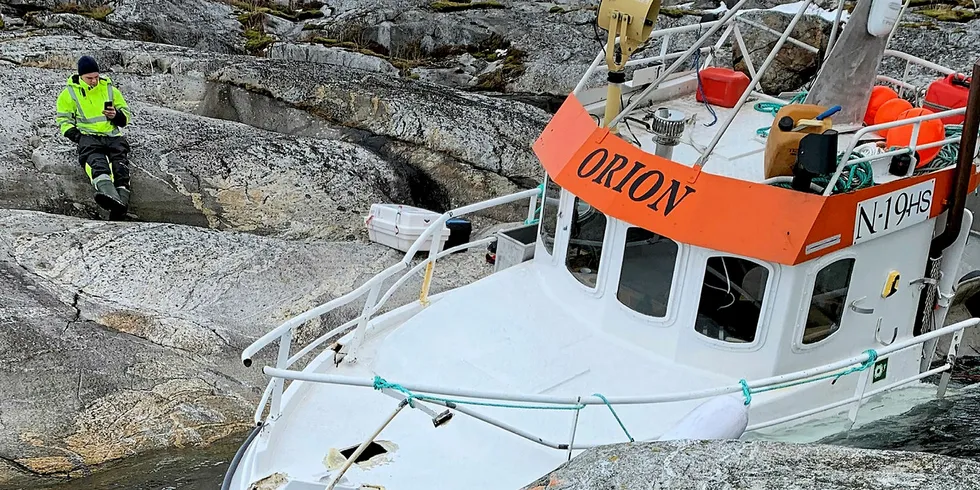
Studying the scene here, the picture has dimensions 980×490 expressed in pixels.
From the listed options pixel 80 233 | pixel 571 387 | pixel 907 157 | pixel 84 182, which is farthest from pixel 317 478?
pixel 84 182

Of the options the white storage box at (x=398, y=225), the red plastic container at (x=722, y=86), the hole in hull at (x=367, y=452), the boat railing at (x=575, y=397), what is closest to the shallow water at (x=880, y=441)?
the boat railing at (x=575, y=397)

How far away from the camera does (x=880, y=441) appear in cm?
667

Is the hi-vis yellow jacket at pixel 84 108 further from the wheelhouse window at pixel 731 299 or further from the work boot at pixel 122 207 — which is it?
Answer: the wheelhouse window at pixel 731 299

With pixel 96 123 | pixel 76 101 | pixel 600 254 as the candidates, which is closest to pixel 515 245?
pixel 600 254

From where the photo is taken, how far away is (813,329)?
600 centimetres

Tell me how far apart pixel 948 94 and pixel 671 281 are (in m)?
3.53

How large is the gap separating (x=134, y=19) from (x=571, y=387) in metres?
14.0

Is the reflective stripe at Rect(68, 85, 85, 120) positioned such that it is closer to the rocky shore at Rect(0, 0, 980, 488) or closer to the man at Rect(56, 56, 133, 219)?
the man at Rect(56, 56, 133, 219)

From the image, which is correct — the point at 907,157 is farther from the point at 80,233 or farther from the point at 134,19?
the point at 134,19

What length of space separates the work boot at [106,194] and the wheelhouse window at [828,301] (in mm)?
7814

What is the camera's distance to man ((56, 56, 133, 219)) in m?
10.5

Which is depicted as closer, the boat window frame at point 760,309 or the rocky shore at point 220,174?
the boat window frame at point 760,309

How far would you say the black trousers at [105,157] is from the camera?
34.1ft

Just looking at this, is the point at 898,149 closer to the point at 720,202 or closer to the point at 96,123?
the point at 720,202
